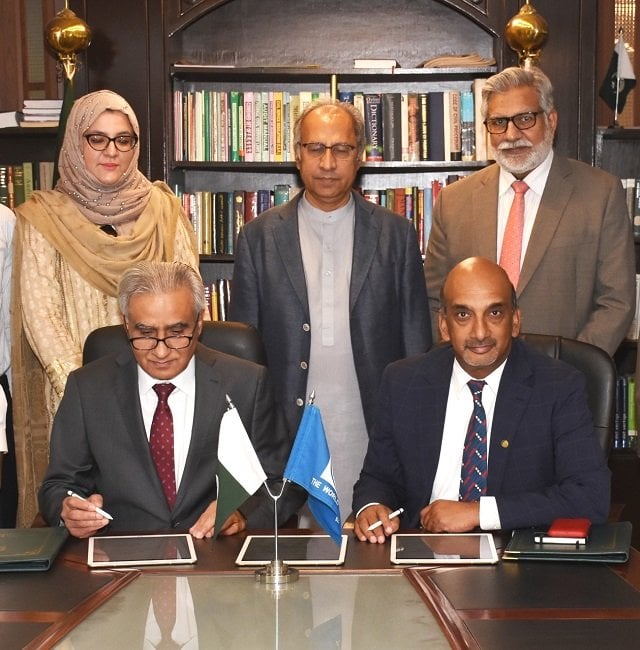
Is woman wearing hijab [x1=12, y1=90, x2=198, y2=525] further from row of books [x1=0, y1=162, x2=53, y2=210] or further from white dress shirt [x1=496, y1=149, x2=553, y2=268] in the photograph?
row of books [x1=0, y1=162, x2=53, y2=210]

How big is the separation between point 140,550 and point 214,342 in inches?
33.6

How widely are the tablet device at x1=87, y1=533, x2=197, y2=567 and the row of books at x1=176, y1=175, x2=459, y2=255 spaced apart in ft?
9.38

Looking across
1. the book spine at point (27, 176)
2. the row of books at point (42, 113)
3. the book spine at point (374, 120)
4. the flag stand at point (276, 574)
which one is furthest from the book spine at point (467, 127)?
the flag stand at point (276, 574)

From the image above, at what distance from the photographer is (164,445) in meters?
2.87

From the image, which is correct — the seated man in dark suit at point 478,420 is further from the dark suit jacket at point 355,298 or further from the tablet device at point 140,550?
the dark suit jacket at point 355,298

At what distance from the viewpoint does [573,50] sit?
4.97 m

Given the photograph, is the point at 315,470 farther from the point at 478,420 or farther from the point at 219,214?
the point at 219,214

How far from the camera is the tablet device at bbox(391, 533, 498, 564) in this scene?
7.49ft

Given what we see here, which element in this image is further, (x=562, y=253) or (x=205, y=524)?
(x=562, y=253)

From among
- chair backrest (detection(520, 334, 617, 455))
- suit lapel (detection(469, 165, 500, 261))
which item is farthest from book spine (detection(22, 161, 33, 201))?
chair backrest (detection(520, 334, 617, 455))

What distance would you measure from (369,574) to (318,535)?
316 mm

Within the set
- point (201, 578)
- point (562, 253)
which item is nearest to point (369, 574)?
point (201, 578)

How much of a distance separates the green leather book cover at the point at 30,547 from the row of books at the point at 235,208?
2.86 m

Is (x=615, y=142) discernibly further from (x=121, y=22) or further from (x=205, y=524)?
(x=205, y=524)
